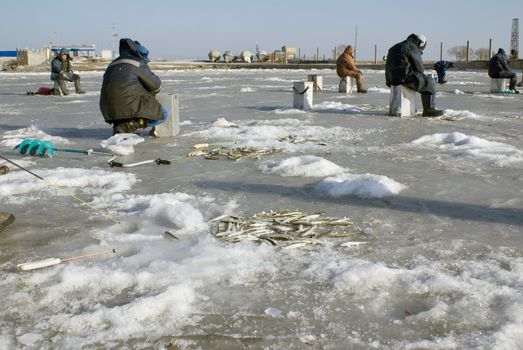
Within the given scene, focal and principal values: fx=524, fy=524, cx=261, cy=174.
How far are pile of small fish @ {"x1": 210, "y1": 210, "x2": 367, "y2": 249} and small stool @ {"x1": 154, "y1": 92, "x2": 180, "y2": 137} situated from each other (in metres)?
4.68

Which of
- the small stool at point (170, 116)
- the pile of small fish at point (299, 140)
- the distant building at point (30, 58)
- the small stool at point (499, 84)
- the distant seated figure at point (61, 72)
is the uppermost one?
the distant building at point (30, 58)

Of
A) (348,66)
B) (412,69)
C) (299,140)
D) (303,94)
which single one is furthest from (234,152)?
(348,66)

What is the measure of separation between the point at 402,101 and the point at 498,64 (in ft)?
25.9

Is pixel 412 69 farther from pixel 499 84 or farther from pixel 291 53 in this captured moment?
pixel 291 53

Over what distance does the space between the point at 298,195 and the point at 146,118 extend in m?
4.02

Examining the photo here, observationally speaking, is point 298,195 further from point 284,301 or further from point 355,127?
point 355,127

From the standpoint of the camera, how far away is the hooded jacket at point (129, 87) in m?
7.82

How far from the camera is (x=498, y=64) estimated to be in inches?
675

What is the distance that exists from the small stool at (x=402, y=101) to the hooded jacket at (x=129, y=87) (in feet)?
18.0

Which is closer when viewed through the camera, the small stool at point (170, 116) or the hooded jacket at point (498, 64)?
the small stool at point (170, 116)

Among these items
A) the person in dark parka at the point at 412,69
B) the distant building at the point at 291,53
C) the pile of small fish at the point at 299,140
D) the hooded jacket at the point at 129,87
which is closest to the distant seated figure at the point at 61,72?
the hooded jacket at the point at 129,87

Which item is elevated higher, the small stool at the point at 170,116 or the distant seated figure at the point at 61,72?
the distant seated figure at the point at 61,72

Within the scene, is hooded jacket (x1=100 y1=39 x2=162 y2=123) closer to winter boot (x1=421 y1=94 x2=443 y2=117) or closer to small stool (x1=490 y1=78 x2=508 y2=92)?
winter boot (x1=421 y1=94 x2=443 y2=117)

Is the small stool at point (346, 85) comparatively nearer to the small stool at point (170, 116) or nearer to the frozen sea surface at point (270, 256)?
the small stool at point (170, 116)
